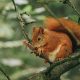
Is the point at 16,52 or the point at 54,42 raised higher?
the point at 54,42

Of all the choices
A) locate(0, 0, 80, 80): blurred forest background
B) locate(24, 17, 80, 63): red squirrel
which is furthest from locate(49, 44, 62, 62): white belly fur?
locate(0, 0, 80, 80): blurred forest background

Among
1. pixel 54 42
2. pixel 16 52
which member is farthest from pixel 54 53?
pixel 16 52

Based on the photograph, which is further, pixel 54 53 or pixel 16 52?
pixel 16 52

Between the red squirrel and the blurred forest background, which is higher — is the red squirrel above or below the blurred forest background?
above

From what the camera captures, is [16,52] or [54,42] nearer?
[54,42]

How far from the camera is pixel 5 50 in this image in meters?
7.20

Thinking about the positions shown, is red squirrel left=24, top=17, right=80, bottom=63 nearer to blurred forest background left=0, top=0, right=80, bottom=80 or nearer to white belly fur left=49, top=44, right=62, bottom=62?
white belly fur left=49, top=44, right=62, bottom=62

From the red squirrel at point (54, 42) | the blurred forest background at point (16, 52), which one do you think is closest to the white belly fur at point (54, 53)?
the red squirrel at point (54, 42)

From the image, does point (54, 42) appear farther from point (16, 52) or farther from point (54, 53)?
point (16, 52)

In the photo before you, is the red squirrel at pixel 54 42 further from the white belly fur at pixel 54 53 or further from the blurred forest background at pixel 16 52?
the blurred forest background at pixel 16 52

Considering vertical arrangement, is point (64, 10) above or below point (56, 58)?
below

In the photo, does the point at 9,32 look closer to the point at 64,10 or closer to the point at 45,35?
the point at 64,10

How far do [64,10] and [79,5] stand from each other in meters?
3.22

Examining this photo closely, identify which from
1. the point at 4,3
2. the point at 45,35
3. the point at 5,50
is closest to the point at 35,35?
the point at 45,35
